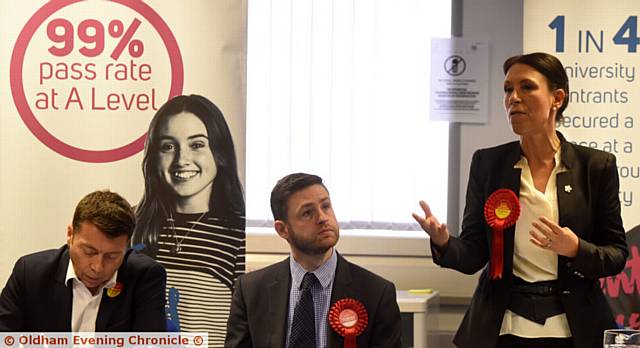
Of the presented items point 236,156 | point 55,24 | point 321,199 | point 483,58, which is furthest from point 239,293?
point 483,58

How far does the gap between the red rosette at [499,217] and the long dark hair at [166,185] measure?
42.2 inches

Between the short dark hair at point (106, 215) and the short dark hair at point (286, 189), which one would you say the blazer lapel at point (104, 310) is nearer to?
the short dark hair at point (106, 215)

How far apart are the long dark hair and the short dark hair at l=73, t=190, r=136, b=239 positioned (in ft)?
1.94

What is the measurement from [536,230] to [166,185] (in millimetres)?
1400

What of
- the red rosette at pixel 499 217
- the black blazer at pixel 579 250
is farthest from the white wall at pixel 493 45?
the red rosette at pixel 499 217

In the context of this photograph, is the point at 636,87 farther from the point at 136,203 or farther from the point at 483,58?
the point at 136,203

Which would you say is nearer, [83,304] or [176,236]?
[83,304]

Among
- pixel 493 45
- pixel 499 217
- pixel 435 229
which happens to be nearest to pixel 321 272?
Answer: pixel 435 229

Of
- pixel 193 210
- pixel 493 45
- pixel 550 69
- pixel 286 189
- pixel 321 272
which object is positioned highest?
pixel 493 45

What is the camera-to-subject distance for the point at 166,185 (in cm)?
334

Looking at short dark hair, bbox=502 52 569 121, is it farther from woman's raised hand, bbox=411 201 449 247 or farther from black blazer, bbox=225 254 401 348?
black blazer, bbox=225 254 401 348

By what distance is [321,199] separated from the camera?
9.11 feet

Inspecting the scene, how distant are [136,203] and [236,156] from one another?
1.29 ft

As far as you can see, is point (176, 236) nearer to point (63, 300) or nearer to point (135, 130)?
point (135, 130)
